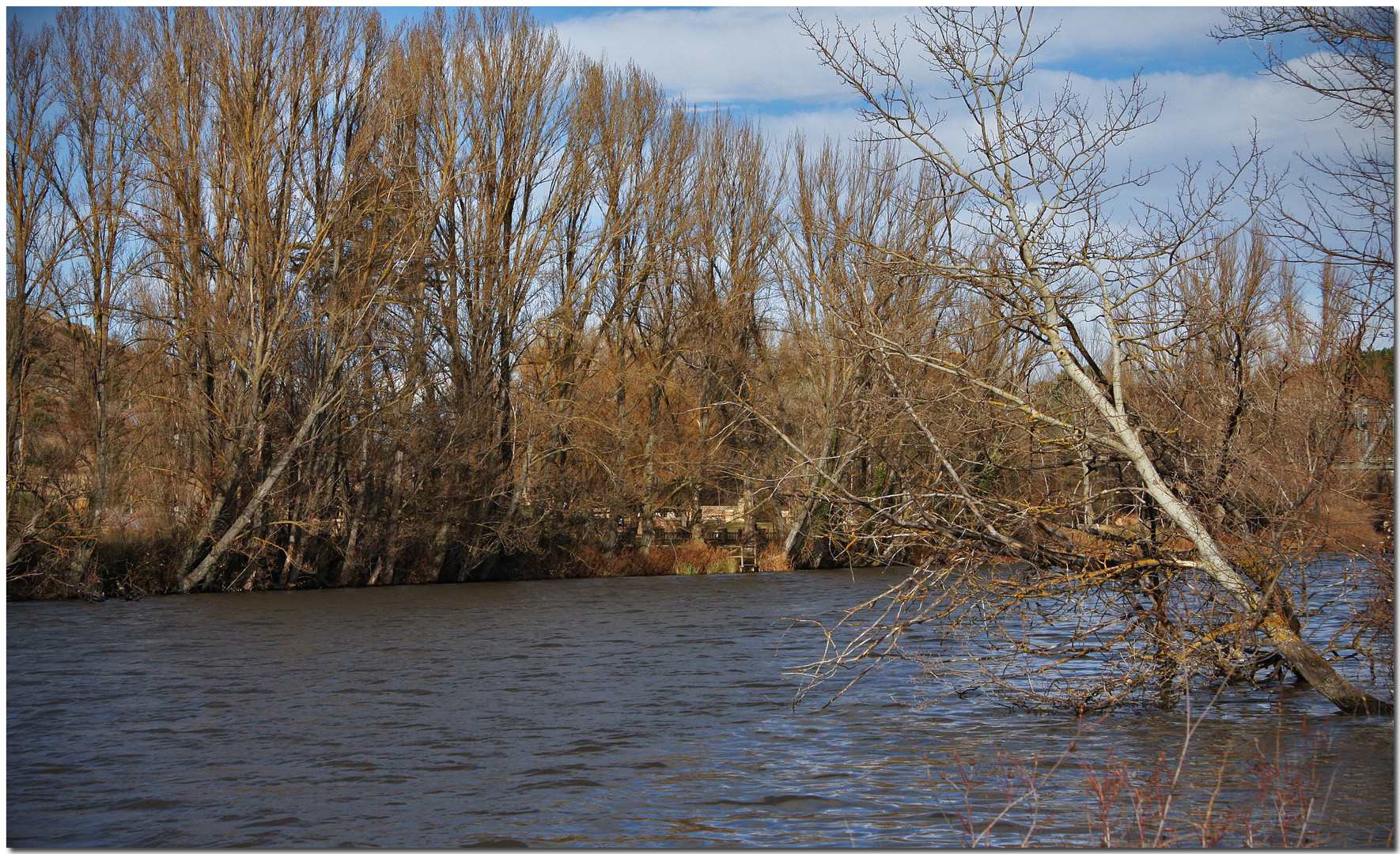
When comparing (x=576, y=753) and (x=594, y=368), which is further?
(x=594, y=368)

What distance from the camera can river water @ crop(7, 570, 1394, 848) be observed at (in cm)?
827

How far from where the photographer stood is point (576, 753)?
10688 millimetres

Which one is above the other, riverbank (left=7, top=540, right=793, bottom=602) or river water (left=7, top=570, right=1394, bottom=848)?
riverbank (left=7, top=540, right=793, bottom=602)

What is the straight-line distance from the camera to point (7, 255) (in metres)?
24.1

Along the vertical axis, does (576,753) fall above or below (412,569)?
below

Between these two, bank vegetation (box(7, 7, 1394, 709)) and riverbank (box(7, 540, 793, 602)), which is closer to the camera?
bank vegetation (box(7, 7, 1394, 709))

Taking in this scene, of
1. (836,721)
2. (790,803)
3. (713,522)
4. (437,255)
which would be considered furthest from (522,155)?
(790,803)

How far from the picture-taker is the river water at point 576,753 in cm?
827

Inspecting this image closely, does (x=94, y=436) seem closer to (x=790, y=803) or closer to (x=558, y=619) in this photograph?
(x=558, y=619)

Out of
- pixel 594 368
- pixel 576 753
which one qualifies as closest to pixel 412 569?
pixel 594 368

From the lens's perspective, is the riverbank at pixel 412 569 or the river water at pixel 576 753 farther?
the riverbank at pixel 412 569

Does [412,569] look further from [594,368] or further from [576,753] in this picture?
[576,753]

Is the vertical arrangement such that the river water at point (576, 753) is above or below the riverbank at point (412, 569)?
below

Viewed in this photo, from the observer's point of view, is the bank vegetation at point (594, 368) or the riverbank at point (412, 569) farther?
the riverbank at point (412, 569)
